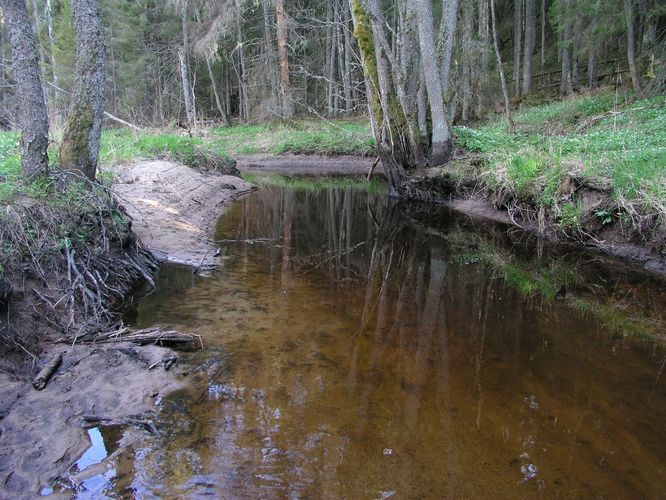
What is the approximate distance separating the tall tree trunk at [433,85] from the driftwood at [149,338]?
32.1 feet

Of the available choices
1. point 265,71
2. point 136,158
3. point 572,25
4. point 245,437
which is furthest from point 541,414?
point 265,71

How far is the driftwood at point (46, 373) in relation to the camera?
360cm

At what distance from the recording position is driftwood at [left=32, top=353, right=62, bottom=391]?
11.8 feet

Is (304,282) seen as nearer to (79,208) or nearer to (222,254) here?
(222,254)

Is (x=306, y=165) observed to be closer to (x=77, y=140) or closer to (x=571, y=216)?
(x=571, y=216)

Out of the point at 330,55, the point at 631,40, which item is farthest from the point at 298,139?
the point at 631,40

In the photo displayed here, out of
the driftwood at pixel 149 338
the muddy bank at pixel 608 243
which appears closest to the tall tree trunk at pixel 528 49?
the muddy bank at pixel 608 243

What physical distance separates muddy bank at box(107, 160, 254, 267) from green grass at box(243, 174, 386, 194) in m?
3.20

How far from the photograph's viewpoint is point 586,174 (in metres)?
8.38

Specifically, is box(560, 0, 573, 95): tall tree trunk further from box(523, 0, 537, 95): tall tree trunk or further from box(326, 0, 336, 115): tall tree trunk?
box(326, 0, 336, 115): tall tree trunk

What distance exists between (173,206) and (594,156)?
26.8ft

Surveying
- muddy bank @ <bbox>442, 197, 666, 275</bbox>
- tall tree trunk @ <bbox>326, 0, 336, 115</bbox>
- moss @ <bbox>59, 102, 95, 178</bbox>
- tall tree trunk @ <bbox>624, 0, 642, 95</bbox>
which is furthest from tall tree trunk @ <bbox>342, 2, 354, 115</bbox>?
tall tree trunk @ <bbox>624, 0, 642, 95</bbox>

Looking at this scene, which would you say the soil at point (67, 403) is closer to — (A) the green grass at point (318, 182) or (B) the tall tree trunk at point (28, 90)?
(B) the tall tree trunk at point (28, 90)

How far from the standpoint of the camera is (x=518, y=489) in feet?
9.41
